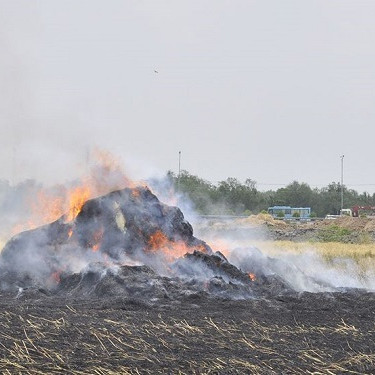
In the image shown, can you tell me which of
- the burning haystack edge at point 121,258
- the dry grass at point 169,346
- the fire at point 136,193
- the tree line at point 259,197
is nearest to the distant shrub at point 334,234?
the tree line at point 259,197

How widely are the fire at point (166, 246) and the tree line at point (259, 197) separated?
36.3m

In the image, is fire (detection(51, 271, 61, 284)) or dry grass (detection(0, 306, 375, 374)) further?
fire (detection(51, 271, 61, 284))

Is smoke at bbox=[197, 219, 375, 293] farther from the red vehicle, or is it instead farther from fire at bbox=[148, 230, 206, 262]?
the red vehicle

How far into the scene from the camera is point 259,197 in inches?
3698

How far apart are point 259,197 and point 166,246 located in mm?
70401

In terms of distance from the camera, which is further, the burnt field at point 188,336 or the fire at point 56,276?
the fire at point 56,276

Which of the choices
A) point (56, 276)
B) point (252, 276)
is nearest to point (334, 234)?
point (252, 276)

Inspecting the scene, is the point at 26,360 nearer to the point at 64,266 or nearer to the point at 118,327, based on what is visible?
the point at 118,327

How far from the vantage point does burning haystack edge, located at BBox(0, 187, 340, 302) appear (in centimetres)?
2086

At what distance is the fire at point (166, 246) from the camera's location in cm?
2429

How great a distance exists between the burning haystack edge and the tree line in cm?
3608

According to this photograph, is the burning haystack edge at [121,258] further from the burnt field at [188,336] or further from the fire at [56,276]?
the burnt field at [188,336]

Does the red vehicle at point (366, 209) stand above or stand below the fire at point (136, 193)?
below

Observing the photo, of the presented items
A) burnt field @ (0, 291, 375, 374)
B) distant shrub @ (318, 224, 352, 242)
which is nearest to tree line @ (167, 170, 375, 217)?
distant shrub @ (318, 224, 352, 242)
